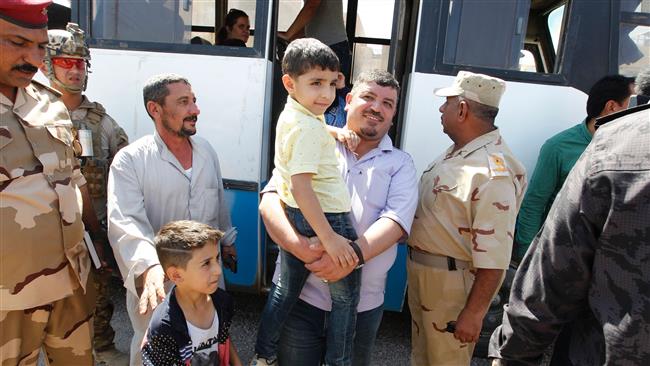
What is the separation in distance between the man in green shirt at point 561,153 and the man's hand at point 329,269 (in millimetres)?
1407

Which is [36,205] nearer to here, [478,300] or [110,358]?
[110,358]

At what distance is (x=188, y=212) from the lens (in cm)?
209

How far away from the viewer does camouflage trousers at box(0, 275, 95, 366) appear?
1655 mm

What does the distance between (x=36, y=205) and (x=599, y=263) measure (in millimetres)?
1823

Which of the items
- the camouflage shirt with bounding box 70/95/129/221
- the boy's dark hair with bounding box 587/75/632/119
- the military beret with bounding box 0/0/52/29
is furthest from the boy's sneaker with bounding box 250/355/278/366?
the boy's dark hair with bounding box 587/75/632/119

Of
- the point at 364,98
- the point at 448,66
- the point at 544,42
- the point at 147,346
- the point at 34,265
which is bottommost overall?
the point at 147,346

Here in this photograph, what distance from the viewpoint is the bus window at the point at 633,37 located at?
8.39 ft

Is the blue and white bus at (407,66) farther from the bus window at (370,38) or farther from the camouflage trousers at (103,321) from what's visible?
the bus window at (370,38)

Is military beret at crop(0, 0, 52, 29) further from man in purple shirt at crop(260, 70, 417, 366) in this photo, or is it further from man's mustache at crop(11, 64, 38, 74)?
→ man in purple shirt at crop(260, 70, 417, 366)

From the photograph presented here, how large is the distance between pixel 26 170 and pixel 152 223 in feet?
1.95

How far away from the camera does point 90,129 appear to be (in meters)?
2.50

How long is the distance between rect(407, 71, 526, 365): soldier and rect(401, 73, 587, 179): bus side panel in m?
0.50

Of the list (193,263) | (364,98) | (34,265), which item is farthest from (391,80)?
(34,265)

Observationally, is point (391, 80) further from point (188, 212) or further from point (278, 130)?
point (188, 212)
